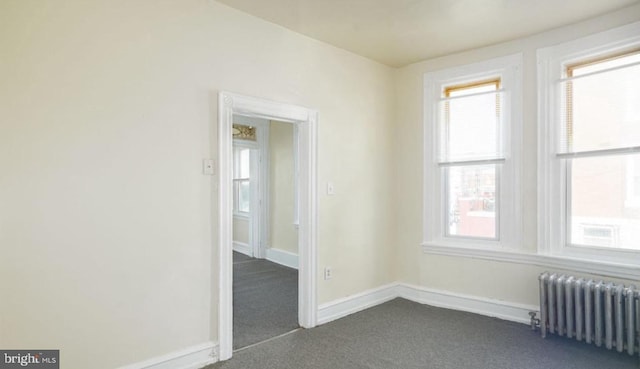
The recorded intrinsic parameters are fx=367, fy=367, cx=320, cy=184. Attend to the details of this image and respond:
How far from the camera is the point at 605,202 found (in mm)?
3131

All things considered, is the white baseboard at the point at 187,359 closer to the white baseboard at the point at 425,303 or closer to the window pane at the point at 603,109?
the white baseboard at the point at 425,303

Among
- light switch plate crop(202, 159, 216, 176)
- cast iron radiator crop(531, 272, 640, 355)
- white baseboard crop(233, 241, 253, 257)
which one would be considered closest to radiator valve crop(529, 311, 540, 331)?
cast iron radiator crop(531, 272, 640, 355)

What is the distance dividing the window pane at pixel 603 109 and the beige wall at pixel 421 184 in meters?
0.29

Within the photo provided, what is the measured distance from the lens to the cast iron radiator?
278cm

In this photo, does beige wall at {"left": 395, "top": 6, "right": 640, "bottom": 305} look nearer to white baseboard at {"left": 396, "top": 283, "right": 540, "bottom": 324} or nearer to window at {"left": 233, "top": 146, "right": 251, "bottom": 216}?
white baseboard at {"left": 396, "top": 283, "right": 540, "bottom": 324}

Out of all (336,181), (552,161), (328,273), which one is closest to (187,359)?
(328,273)

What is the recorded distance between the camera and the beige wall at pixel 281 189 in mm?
6242

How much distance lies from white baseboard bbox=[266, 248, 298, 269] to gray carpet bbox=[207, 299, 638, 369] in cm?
244

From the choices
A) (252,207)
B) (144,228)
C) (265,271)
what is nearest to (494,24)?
(144,228)

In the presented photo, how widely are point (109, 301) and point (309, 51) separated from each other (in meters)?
2.62

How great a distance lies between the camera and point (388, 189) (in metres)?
4.36

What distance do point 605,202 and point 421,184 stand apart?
5.47 feet

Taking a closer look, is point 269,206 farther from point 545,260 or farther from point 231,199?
point 545,260

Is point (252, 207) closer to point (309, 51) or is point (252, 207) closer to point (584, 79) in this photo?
point (309, 51)
